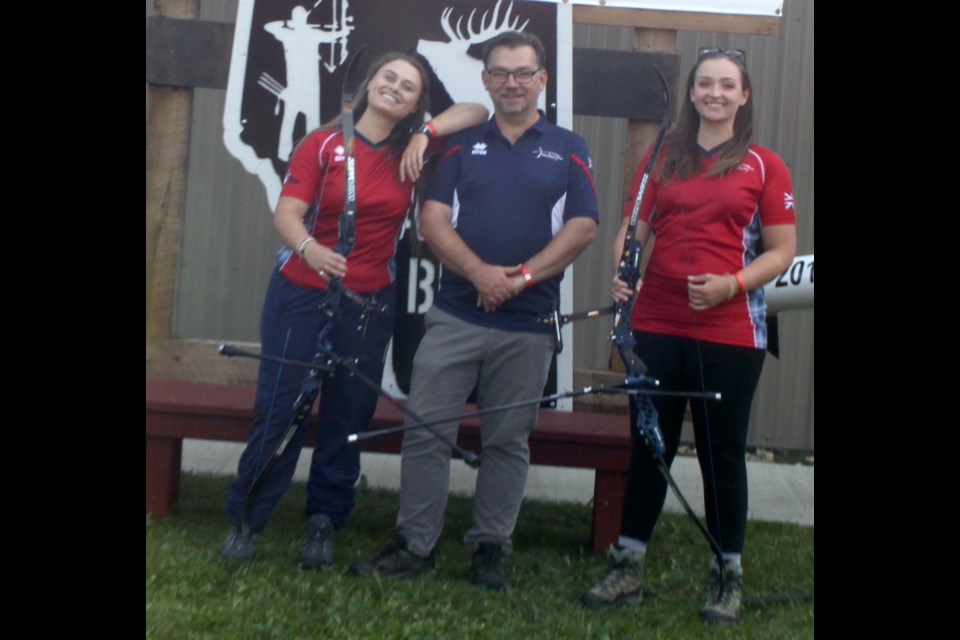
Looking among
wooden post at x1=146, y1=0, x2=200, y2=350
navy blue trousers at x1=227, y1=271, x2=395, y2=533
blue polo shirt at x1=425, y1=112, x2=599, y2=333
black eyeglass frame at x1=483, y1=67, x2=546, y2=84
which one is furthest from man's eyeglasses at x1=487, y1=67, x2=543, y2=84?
wooden post at x1=146, y1=0, x2=200, y2=350

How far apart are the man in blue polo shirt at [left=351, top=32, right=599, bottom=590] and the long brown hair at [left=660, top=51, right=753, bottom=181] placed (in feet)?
0.69

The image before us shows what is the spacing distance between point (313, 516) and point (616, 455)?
913 millimetres

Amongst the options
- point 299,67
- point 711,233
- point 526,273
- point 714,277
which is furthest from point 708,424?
point 299,67

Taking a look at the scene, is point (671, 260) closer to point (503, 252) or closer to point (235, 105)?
point (503, 252)

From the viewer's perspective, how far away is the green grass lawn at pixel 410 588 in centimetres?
280

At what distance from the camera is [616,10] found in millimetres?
3168

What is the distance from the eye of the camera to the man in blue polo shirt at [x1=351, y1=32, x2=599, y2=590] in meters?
2.97

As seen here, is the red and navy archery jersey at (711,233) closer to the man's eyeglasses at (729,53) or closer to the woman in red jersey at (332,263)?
the man's eyeglasses at (729,53)

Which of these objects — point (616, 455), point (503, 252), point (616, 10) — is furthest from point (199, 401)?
point (616, 10)

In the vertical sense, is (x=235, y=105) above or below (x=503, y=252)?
above

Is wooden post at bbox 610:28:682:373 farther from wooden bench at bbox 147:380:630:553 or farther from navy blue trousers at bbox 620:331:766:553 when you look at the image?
wooden bench at bbox 147:380:630:553

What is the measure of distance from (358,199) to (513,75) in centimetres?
49

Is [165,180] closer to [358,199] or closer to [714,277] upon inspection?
[358,199]

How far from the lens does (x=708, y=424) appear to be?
3.00 meters
